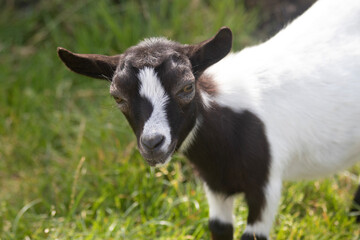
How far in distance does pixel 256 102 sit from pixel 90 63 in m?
1.14

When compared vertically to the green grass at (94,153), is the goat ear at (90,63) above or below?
above

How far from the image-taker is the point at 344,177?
5113 millimetres

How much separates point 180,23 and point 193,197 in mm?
2668

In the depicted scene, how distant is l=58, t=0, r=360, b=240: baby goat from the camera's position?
10.8 ft

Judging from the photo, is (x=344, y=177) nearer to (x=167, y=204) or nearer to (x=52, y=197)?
(x=167, y=204)

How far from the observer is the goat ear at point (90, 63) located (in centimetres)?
347

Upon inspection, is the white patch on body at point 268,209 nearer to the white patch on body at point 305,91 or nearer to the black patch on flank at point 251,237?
the black patch on flank at point 251,237

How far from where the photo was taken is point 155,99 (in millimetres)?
3164

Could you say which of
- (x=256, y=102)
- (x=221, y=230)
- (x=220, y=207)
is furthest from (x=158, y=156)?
(x=221, y=230)

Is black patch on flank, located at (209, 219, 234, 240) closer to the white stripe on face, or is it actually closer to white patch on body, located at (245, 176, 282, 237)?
white patch on body, located at (245, 176, 282, 237)

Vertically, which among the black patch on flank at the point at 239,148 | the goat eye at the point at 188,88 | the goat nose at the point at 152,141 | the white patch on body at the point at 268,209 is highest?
the goat eye at the point at 188,88

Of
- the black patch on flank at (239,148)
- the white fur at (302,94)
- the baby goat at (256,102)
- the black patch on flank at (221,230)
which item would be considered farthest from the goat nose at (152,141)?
the black patch on flank at (221,230)

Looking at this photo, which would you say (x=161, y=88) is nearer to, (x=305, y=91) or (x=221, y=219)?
(x=305, y=91)

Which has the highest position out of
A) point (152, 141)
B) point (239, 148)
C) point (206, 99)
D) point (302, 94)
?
point (152, 141)
